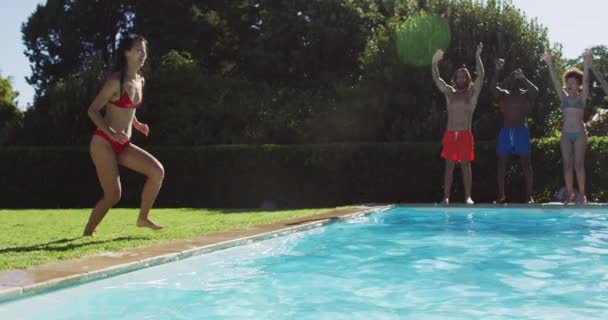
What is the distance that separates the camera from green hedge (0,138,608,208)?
1390cm

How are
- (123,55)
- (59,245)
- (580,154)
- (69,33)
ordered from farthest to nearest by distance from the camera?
(69,33) < (580,154) < (123,55) < (59,245)

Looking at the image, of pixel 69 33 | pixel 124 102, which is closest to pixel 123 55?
pixel 124 102

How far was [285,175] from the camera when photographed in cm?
1534

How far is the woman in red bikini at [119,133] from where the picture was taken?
665 cm

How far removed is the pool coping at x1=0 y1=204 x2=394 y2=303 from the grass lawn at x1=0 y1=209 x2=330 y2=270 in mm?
287

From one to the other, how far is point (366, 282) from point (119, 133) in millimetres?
3205

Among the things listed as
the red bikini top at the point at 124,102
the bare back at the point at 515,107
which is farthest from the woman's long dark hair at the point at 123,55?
the bare back at the point at 515,107

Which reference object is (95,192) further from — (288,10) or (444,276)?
(288,10)

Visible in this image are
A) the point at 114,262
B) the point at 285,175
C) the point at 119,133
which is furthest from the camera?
the point at 285,175

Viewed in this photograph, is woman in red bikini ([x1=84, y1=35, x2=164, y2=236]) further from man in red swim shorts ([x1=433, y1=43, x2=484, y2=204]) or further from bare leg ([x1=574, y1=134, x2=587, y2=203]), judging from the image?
bare leg ([x1=574, y1=134, x2=587, y2=203])

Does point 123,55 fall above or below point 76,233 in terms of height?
above

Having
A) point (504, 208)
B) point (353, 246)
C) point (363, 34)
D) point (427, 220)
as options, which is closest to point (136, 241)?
point (353, 246)

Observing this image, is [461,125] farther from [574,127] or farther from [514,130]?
[574,127]

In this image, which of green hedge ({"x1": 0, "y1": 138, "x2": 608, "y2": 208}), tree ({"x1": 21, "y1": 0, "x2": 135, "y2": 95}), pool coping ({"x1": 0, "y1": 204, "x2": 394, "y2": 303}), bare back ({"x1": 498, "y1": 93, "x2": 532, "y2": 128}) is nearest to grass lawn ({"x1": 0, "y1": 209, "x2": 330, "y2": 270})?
pool coping ({"x1": 0, "y1": 204, "x2": 394, "y2": 303})
